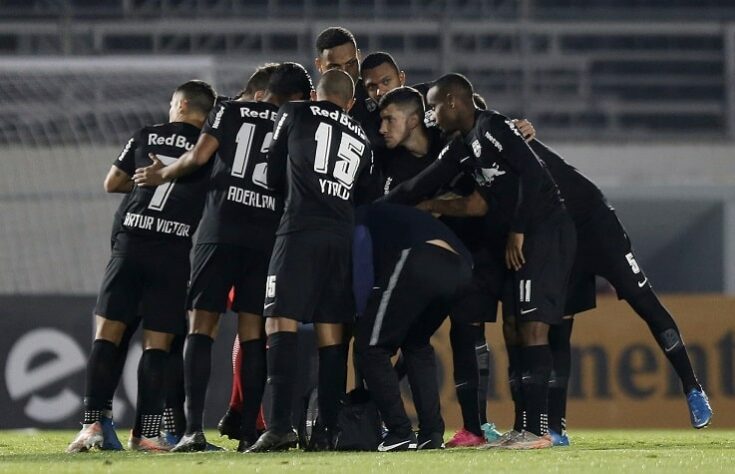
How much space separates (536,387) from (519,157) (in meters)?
1.06

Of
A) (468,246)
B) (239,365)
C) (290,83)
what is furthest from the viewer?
(468,246)

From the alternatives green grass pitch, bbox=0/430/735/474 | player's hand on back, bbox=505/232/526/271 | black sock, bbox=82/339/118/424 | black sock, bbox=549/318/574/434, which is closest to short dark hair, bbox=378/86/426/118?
player's hand on back, bbox=505/232/526/271

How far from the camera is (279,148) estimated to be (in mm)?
6309

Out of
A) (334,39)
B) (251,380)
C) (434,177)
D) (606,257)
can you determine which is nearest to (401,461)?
(251,380)

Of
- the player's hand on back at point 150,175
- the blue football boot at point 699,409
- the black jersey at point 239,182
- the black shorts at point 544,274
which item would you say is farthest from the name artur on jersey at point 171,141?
the blue football boot at point 699,409

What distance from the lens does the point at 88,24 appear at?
1413cm

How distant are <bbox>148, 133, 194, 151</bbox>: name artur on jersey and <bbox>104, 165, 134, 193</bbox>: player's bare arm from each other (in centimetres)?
20

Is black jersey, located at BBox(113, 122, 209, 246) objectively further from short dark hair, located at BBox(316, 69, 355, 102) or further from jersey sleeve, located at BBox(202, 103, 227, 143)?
short dark hair, located at BBox(316, 69, 355, 102)

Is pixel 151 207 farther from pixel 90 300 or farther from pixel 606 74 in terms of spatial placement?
pixel 606 74

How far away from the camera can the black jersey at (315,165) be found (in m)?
6.22

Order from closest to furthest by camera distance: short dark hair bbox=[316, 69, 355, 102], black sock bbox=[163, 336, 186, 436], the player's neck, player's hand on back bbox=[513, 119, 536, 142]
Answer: short dark hair bbox=[316, 69, 355, 102], black sock bbox=[163, 336, 186, 436], the player's neck, player's hand on back bbox=[513, 119, 536, 142]

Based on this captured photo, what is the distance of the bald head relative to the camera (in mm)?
6402

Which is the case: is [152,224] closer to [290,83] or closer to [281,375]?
[290,83]

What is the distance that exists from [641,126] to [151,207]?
9906 mm
